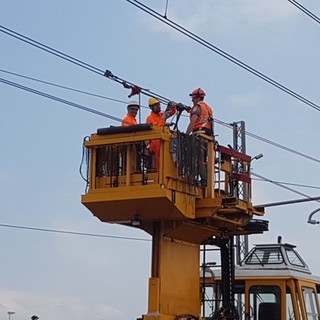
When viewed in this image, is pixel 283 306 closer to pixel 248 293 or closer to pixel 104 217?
pixel 248 293

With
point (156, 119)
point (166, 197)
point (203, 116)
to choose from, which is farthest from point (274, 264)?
point (166, 197)

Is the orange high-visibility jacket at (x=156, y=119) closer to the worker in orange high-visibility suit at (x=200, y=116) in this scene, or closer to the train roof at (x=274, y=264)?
the worker in orange high-visibility suit at (x=200, y=116)

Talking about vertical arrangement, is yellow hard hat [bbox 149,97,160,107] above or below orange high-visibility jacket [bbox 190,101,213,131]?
above

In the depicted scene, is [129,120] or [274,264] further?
[274,264]

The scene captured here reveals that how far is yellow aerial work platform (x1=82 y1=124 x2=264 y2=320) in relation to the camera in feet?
34.4

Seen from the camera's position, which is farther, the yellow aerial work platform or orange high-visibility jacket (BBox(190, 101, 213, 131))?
orange high-visibility jacket (BBox(190, 101, 213, 131))

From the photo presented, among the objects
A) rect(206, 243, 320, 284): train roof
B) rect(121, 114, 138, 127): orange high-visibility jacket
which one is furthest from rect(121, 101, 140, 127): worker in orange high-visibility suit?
rect(206, 243, 320, 284): train roof

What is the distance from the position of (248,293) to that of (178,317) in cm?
217

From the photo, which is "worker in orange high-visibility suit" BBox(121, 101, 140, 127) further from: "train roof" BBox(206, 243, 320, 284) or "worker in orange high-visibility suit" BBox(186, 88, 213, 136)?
Answer: "train roof" BBox(206, 243, 320, 284)

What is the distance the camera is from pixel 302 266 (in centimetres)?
1335

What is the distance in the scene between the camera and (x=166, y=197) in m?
10.2

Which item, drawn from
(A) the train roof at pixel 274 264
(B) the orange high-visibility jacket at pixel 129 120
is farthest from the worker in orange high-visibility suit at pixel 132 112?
(A) the train roof at pixel 274 264

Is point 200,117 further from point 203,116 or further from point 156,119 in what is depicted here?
point 156,119

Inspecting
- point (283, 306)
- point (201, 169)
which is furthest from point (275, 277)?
point (201, 169)
